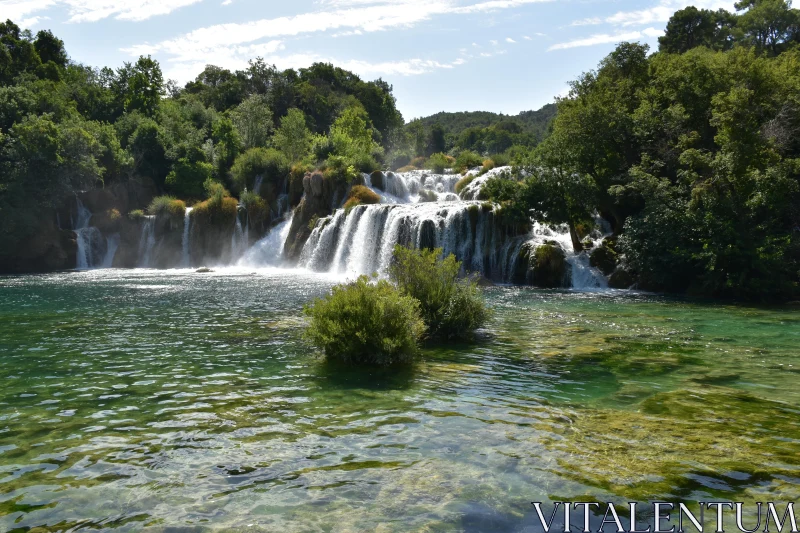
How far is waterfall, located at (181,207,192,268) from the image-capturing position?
41656 mm

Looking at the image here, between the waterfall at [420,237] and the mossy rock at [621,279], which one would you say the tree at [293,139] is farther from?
the mossy rock at [621,279]

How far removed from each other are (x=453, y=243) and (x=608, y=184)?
7976 mm

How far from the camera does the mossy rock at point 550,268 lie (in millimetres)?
26219

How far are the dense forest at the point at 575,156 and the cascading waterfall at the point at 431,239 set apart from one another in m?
1.07

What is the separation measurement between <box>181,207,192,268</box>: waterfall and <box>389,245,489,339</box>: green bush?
32479mm

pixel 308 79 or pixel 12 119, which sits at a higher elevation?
pixel 308 79

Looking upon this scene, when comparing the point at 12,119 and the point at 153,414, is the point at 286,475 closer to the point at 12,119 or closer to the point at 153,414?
the point at 153,414

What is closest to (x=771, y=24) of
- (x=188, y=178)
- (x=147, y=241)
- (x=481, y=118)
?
(x=188, y=178)

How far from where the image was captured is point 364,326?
10266 millimetres

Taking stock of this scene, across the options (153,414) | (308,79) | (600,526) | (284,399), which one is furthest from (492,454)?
(308,79)

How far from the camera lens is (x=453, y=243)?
2919 cm

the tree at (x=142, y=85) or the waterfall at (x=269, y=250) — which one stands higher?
the tree at (x=142, y=85)

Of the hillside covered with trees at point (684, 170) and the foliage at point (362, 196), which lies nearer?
the hillside covered with trees at point (684, 170)

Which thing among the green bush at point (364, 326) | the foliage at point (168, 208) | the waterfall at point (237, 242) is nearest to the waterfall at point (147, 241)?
the foliage at point (168, 208)
